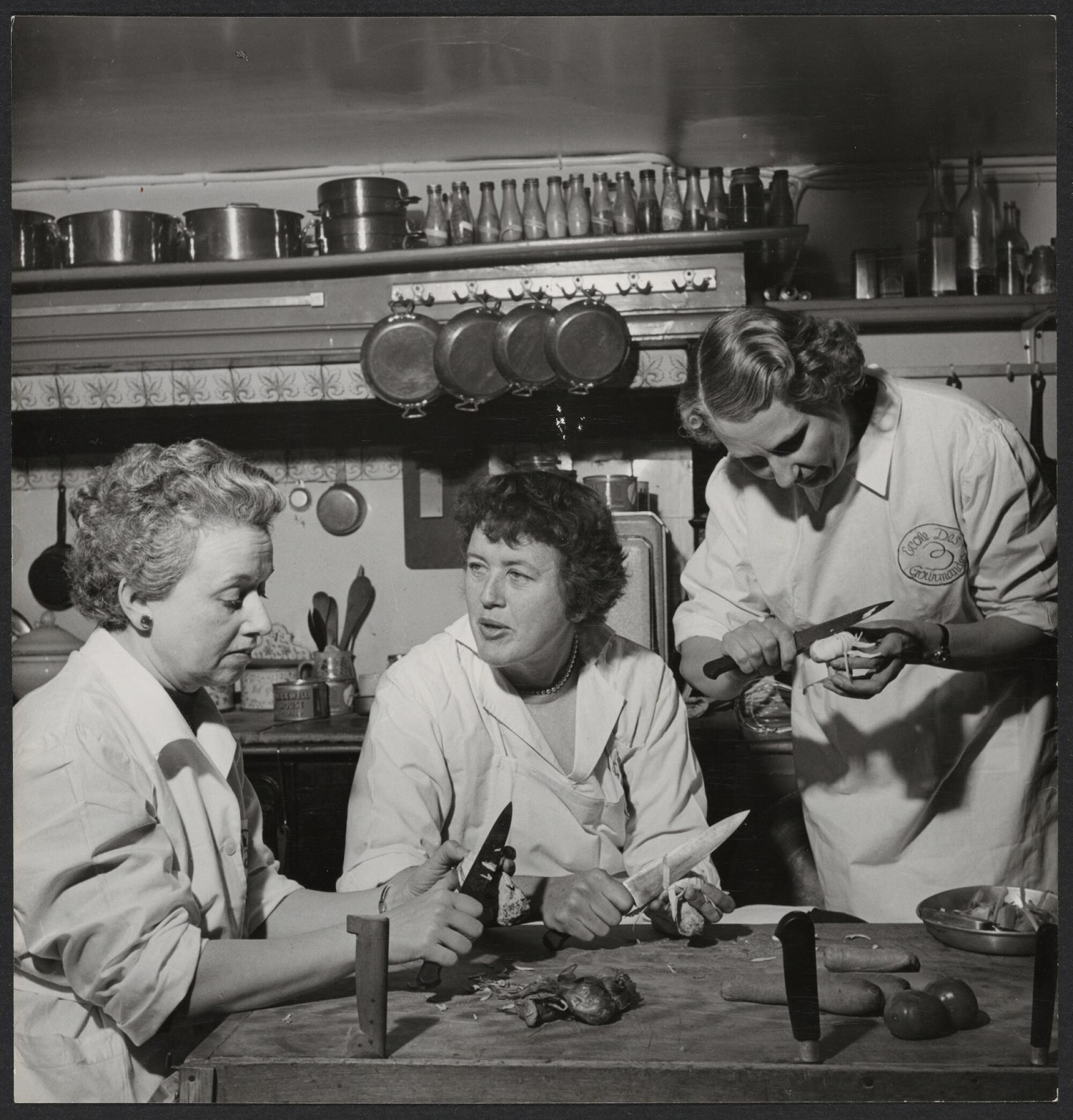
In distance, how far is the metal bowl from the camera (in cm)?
161

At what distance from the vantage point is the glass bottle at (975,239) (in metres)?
2.36

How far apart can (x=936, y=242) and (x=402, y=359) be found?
1.50 meters

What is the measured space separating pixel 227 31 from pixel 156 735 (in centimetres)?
131

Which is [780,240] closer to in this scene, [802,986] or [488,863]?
[488,863]

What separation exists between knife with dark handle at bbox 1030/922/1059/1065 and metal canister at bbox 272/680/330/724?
206 centimetres

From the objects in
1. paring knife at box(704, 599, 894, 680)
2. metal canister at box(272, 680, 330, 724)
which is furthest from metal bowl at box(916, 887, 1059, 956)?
metal canister at box(272, 680, 330, 724)

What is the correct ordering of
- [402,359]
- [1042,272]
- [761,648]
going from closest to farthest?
1. [761,648]
2. [1042,272]
3. [402,359]

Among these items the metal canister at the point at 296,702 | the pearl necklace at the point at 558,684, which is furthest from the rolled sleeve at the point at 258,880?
the metal canister at the point at 296,702

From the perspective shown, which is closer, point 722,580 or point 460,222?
point 722,580

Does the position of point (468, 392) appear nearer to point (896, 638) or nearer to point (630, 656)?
point (630, 656)

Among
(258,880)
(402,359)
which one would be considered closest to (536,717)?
(258,880)

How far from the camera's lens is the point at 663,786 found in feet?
7.38

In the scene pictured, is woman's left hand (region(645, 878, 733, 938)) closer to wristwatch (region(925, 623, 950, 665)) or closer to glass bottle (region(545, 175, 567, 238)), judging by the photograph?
wristwatch (region(925, 623, 950, 665))

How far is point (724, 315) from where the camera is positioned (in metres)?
2.08
